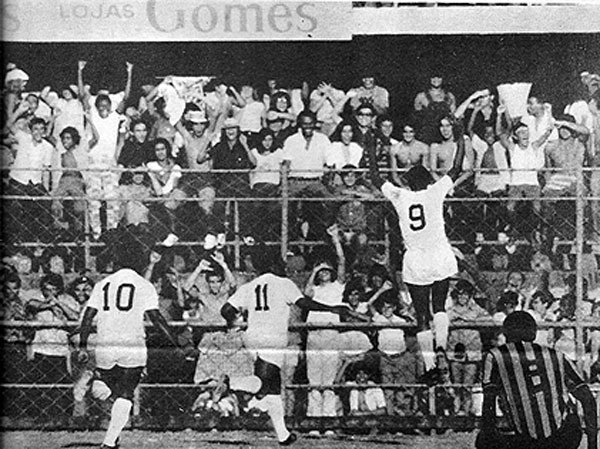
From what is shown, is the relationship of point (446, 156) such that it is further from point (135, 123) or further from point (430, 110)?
point (135, 123)

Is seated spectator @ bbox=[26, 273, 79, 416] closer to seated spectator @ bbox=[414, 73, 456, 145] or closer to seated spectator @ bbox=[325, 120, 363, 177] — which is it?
seated spectator @ bbox=[325, 120, 363, 177]

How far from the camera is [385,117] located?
9.96 feet

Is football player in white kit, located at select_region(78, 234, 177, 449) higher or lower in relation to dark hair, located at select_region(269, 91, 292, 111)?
lower

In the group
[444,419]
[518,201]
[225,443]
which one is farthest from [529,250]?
[225,443]

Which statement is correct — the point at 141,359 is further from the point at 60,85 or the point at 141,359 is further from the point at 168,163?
the point at 60,85

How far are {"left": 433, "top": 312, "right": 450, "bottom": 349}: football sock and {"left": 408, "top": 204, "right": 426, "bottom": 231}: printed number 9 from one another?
199 mm

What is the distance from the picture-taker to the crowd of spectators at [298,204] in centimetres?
303

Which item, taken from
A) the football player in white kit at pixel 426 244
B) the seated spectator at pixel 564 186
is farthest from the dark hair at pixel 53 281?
the seated spectator at pixel 564 186

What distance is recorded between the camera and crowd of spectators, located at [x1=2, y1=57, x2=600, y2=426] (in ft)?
9.95

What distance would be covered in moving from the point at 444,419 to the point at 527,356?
0.76 ft

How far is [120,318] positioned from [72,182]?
0.32 metres

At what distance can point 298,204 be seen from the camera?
303 centimetres

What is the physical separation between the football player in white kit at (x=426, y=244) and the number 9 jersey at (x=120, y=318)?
60cm

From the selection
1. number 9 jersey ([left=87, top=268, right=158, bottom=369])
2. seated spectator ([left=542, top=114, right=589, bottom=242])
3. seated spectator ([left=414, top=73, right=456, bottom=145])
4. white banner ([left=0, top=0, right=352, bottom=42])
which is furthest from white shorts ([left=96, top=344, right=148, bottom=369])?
seated spectator ([left=542, top=114, right=589, bottom=242])
